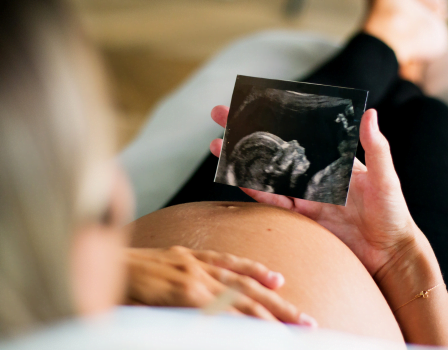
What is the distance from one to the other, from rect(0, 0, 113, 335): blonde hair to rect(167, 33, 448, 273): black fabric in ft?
1.87

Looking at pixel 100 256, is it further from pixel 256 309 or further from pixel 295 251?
pixel 295 251

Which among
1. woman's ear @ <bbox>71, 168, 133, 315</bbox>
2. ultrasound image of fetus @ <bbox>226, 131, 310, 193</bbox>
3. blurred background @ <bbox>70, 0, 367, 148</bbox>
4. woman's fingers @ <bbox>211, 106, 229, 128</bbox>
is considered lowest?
woman's ear @ <bbox>71, 168, 133, 315</bbox>

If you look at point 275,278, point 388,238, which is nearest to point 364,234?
point 388,238

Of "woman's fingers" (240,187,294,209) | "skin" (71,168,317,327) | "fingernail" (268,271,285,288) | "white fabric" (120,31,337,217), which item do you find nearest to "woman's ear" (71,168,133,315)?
"skin" (71,168,317,327)

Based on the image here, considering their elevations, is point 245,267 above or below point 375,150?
below

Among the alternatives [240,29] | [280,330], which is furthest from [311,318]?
[240,29]

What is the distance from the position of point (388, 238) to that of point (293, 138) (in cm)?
26

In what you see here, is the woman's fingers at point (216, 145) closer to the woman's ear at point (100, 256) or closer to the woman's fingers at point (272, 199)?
the woman's fingers at point (272, 199)

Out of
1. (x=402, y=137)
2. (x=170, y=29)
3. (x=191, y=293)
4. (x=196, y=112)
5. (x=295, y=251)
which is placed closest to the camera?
(x=191, y=293)

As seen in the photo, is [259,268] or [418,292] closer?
[259,268]

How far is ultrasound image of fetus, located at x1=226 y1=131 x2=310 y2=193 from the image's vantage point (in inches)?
25.5

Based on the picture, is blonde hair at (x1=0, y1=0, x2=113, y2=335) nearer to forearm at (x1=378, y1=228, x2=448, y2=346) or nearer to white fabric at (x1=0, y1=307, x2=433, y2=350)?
white fabric at (x1=0, y1=307, x2=433, y2=350)

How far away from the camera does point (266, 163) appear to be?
663 millimetres

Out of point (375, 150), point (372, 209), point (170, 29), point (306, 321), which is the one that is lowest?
point (306, 321)
